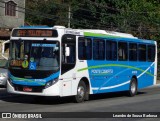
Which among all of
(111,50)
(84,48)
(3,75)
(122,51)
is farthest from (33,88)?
(3,75)

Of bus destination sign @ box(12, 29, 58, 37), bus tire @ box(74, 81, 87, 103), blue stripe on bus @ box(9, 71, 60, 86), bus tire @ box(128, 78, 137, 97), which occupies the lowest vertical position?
bus tire @ box(128, 78, 137, 97)

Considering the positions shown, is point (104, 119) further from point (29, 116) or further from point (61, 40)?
point (61, 40)

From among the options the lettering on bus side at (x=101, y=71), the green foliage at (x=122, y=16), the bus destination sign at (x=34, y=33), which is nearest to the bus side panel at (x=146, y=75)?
the lettering on bus side at (x=101, y=71)

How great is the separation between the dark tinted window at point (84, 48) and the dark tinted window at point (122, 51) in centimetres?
293

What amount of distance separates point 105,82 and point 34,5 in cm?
4805

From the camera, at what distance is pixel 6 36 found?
48.2 meters

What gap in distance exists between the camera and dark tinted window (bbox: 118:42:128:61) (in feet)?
74.5

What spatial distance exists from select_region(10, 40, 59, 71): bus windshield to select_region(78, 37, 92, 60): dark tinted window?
1.55m

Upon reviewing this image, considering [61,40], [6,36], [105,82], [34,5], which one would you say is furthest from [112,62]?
[34,5]

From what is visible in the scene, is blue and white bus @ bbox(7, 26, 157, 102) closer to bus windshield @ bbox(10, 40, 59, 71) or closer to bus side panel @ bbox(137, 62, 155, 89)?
bus windshield @ bbox(10, 40, 59, 71)

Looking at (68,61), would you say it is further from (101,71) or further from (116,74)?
(116,74)

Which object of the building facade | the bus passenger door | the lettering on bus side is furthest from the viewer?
the building facade

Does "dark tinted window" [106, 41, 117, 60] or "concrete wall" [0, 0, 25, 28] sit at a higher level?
"concrete wall" [0, 0, 25, 28]

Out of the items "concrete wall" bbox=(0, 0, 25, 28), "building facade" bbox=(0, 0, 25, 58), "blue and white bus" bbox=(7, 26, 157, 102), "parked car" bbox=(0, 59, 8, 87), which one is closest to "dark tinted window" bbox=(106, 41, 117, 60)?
"blue and white bus" bbox=(7, 26, 157, 102)
